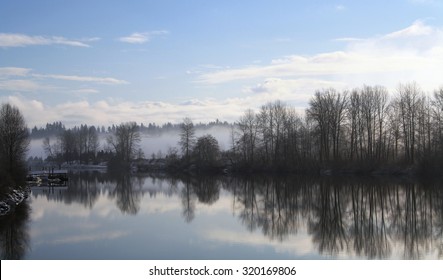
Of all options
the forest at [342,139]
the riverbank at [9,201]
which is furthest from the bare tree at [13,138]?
the forest at [342,139]

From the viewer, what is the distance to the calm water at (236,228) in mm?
16516

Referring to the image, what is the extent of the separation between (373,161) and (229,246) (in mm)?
46314

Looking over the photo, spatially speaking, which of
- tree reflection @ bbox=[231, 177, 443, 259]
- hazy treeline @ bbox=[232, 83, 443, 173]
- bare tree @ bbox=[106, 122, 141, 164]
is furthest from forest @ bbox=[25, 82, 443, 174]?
bare tree @ bbox=[106, 122, 141, 164]

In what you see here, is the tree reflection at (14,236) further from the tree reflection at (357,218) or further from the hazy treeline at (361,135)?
the hazy treeline at (361,135)

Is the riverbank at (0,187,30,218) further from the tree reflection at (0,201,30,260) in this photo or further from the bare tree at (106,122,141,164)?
the bare tree at (106,122,141,164)

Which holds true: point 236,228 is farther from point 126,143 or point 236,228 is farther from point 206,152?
point 126,143

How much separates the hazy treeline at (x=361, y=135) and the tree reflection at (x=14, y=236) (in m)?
40.3

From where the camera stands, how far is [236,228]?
70.6 ft

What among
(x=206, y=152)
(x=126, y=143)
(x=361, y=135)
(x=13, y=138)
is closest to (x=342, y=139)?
(x=361, y=135)

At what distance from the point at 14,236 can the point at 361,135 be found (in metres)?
53.4

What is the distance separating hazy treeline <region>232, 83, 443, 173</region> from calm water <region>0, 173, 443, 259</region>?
25.5 metres

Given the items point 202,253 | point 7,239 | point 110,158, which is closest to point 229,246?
point 202,253

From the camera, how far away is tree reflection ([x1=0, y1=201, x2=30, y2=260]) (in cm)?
1676
